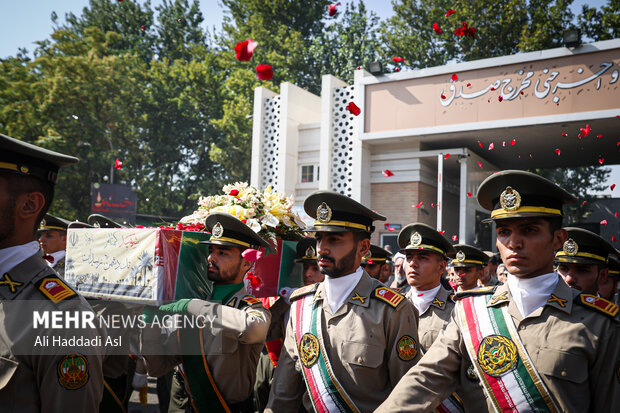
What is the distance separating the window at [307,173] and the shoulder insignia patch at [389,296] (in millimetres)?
17843

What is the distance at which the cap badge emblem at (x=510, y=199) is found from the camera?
230cm

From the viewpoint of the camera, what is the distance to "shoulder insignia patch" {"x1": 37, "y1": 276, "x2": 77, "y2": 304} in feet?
5.97

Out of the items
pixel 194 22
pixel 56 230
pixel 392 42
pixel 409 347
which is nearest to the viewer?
A: pixel 409 347

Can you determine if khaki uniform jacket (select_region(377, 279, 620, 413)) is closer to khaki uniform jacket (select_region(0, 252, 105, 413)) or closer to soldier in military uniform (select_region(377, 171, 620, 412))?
soldier in military uniform (select_region(377, 171, 620, 412))

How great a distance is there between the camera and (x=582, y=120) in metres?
14.8

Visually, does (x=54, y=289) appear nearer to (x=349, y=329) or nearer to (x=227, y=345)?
(x=227, y=345)

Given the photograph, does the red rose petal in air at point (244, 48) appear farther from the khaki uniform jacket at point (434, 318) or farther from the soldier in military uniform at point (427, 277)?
the khaki uniform jacket at point (434, 318)

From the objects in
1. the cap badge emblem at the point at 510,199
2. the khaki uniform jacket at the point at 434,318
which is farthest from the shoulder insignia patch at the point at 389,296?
the khaki uniform jacket at the point at 434,318

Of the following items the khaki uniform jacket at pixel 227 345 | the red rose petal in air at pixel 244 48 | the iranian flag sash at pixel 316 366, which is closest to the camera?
the iranian flag sash at pixel 316 366

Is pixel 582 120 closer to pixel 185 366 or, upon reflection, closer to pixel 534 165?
pixel 534 165

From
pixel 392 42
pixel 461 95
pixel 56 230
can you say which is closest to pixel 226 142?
pixel 392 42

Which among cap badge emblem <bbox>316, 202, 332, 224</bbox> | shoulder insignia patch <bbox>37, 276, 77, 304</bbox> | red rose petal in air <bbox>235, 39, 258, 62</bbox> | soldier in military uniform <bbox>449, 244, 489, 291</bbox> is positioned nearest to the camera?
shoulder insignia patch <bbox>37, 276, 77, 304</bbox>

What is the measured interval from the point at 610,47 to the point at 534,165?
24.6 feet

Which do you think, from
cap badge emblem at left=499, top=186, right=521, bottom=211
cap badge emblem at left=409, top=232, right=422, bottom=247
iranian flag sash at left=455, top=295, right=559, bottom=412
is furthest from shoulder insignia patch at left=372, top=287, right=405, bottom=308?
cap badge emblem at left=409, top=232, right=422, bottom=247
